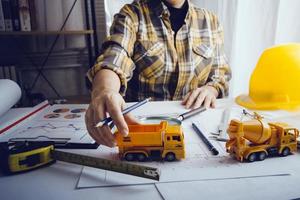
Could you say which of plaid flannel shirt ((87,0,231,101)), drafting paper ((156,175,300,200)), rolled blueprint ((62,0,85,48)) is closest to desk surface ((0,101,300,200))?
drafting paper ((156,175,300,200))

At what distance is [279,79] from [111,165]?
18.1 inches

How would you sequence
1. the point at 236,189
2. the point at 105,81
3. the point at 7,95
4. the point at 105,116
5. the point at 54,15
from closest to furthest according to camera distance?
the point at 236,189, the point at 105,116, the point at 105,81, the point at 7,95, the point at 54,15

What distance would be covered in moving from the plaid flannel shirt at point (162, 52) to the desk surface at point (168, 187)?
0.51 m

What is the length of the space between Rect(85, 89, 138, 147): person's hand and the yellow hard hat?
36 cm

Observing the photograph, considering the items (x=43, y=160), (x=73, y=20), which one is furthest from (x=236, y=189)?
(x=73, y=20)

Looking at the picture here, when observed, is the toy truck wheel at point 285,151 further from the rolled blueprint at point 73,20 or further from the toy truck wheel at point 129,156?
the rolled blueprint at point 73,20

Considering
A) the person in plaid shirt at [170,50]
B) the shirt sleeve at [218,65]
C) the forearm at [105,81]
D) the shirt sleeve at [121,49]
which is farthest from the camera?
the shirt sleeve at [218,65]

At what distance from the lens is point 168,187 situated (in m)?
0.38

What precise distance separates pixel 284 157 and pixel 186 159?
0.53 ft

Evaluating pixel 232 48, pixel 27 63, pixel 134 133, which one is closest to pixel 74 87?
pixel 27 63

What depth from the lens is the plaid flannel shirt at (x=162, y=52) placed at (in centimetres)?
90

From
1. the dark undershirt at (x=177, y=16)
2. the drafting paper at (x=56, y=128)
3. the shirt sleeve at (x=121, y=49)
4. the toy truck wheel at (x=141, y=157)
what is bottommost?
the drafting paper at (x=56, y=128)

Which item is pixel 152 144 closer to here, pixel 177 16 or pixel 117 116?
pixel 117 116

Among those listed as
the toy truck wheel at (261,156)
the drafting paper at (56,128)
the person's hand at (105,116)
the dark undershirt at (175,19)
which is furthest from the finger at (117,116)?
the dark undershirt at (175,19)
